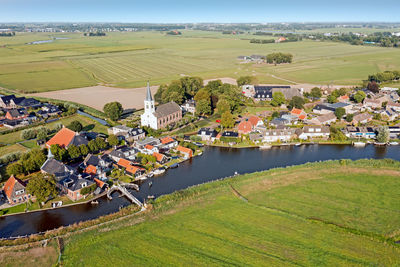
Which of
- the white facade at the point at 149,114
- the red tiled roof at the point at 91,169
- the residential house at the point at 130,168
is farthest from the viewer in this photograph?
the white facade at the point at 149,114

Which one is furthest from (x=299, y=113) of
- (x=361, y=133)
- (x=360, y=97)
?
(x=360, y=97)

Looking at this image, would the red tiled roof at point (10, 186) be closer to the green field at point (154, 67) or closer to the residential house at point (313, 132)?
the residential house at point (313, 132)

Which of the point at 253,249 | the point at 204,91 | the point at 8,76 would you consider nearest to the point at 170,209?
the point at 253,249

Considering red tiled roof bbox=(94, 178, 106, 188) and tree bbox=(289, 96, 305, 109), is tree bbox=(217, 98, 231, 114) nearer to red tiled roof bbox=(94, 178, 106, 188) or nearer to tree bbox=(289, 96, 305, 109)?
tree bbox=(289, 96, 305, 109)

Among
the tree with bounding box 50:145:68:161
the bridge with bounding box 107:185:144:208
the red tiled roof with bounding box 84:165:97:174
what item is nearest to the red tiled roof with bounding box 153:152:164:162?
the bridge with bounding box 107:185:144:208

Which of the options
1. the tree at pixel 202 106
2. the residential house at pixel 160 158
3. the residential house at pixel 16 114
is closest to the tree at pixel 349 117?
the tree at pixel 202 106

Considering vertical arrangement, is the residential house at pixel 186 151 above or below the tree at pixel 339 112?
below
